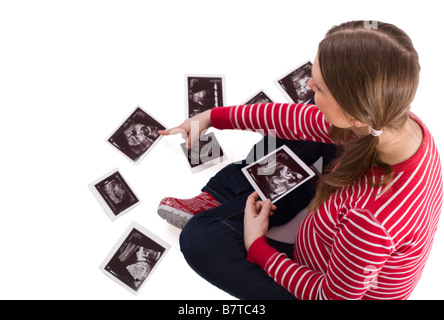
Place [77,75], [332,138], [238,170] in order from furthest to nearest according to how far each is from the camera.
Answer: [77,75] → [238,170] → [332,138]

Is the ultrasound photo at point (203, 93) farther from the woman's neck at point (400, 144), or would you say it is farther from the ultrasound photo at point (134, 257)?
the woman's neck at point (400, 144)

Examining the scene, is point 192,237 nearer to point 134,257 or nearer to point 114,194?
point 134,257

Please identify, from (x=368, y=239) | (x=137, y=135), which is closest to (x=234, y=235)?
(x=368, y=239)

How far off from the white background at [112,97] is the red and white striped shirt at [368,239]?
0.51 metres

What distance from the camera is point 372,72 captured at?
2.48ft

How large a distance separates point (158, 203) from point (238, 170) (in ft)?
1.28

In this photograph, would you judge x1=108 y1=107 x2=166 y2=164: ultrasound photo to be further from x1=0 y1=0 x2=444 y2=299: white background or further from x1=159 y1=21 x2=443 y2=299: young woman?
x1=159 y1=21 x2=443 y2=299: young woman

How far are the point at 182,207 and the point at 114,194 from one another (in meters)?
0.33

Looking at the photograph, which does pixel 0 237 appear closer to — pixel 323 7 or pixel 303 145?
pixel 303 145

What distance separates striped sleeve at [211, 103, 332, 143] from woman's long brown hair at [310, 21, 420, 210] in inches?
16.2

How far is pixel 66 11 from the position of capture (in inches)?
72.7

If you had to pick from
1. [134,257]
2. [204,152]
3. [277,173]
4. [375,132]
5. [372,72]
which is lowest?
[134,257]

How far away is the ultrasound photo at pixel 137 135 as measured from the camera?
1683mm

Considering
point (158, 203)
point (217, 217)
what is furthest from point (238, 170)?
point (158, 203)
